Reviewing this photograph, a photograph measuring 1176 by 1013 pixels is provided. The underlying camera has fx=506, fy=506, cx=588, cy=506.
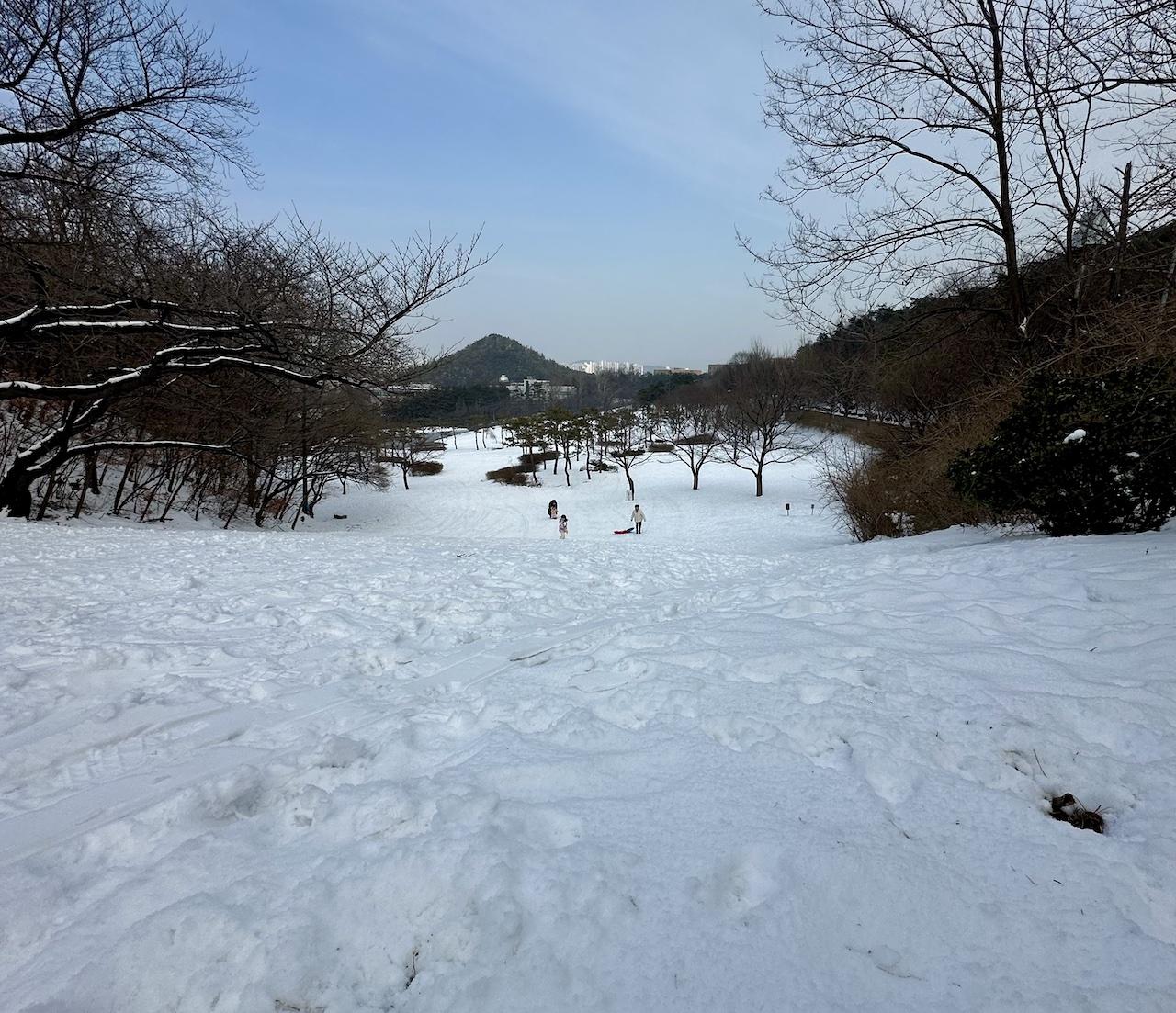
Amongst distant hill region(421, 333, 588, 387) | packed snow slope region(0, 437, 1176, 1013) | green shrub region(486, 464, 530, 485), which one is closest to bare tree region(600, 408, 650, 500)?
green shrub region(486, 464, 530, 485)

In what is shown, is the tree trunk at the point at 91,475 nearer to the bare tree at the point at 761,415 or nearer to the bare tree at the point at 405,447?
the bare tree at the point at 405,447

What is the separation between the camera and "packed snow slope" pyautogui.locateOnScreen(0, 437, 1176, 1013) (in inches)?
59.2

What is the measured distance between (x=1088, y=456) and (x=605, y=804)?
22.9 feet

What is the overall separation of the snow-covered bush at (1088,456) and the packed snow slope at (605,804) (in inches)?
46.6

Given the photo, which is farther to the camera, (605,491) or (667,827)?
(605,491)

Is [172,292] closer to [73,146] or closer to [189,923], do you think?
[73,146]

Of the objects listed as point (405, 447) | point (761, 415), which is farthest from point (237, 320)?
point (405, 447)

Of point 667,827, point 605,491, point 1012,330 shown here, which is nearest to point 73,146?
point 667,827

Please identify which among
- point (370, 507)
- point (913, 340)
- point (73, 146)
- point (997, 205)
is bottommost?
point (370, 507)

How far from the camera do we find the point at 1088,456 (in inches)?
229

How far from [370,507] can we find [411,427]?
13364mm

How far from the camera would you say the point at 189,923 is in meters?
1.63

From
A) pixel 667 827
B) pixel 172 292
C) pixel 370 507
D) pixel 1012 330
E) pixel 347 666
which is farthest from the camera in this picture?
pixel 370 507

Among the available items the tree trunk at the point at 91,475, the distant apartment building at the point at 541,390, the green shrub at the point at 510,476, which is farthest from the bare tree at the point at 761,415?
the distant apartment building at the point at 541,390
